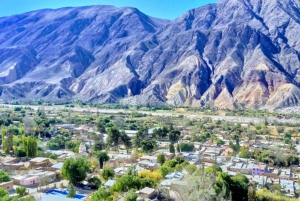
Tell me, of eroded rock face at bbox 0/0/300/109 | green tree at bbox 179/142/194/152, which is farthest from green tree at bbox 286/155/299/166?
eroded rock face at bbox 0/0/300/109

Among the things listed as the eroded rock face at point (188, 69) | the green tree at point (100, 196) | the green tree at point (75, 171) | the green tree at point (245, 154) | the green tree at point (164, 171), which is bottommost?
the green tree at point (245, 154)

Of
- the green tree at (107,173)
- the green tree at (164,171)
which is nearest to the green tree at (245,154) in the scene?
the green tree at (164,171)

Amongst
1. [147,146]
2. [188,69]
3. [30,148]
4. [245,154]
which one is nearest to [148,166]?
[147,146]

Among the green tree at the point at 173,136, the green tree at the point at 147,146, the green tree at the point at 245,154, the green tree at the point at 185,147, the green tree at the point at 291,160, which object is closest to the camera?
the green tree at the point at 291,160

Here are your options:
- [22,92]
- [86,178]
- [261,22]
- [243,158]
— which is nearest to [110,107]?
[22,92]

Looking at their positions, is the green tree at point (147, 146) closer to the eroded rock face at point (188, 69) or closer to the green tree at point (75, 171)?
the green tree at point (75, 171)

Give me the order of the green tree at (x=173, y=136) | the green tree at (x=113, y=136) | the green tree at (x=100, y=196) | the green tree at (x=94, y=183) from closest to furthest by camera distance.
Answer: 1. the green tree at (x=100, y=196)
2. the green tree at (x=94, y=183)
3. the green tree at (x=113, y=136)
4. the green tree at (x=173, y=136)

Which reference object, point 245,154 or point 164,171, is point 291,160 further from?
point 164,171

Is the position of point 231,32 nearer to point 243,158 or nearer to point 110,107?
point 110,107

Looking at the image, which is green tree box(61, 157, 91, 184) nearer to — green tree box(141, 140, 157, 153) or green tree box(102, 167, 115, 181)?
green tree box(102, 167, 115, 181)
